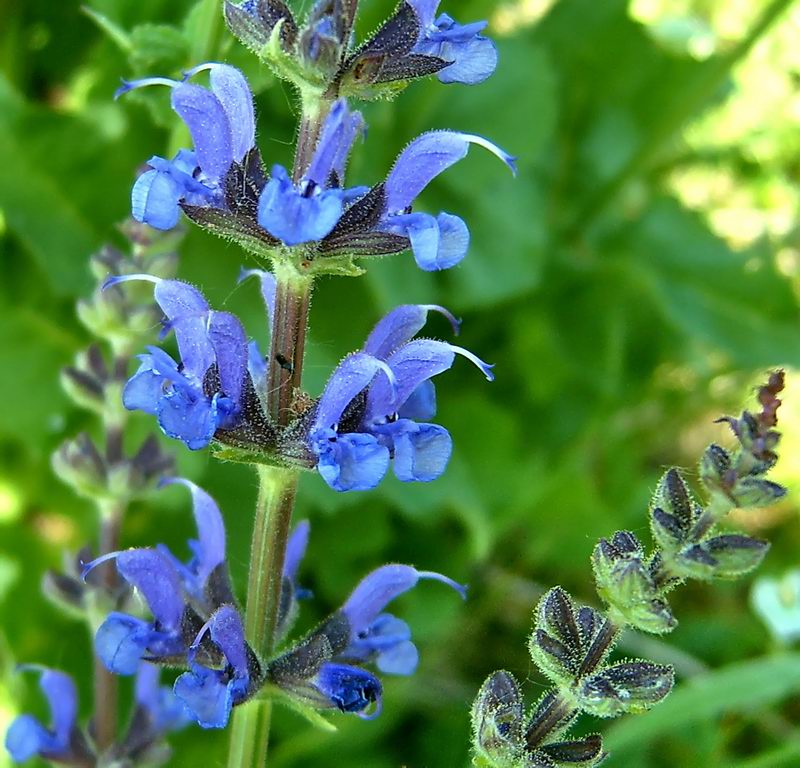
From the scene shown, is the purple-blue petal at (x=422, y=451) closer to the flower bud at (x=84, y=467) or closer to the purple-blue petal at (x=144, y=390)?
the purple-blue petal at (x=144, y=390)

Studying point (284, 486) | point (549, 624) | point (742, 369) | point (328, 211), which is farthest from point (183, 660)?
point (742, 369)

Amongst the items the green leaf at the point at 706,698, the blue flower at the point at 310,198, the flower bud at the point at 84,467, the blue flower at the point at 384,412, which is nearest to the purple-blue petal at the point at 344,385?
the blue flower at the point at 384,412

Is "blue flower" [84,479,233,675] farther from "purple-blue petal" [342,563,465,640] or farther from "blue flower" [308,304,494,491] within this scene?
"blue flower" [308,304,494,491]

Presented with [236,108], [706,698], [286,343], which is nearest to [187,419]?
[286,343]

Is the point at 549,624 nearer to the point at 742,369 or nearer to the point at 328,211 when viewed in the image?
the point at 328,211

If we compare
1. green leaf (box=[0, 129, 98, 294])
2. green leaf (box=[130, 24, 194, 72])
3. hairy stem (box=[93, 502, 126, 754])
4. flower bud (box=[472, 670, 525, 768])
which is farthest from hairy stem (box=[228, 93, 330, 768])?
green leaf (box=[0, 129, 98, 294])

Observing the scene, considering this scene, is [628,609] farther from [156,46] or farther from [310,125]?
[156,46]
